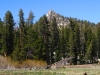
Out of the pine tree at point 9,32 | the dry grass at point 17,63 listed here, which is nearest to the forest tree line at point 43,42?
the pine tree at point 9,32

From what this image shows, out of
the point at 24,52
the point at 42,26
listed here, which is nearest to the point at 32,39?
the point at 24,52

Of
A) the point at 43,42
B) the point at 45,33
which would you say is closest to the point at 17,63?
the point at 43,42

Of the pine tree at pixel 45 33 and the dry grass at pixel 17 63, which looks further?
the pine tree at pixel 45 33

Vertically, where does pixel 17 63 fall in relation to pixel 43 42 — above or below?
below

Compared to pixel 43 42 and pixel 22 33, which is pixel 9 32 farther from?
pixel 43 42

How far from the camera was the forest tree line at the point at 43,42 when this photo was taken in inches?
3324

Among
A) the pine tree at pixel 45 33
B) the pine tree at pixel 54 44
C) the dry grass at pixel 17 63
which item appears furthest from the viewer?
the pine tree at pixel 54 44

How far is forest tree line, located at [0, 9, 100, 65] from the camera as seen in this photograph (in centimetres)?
8444

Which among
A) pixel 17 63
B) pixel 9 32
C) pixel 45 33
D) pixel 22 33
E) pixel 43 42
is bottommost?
pixel 17 63

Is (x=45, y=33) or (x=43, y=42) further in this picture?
(x=45, y=33)

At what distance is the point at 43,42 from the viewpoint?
9044 centimetres

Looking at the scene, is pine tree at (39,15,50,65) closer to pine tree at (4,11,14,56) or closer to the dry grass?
pine tree at (4,11,14,56)

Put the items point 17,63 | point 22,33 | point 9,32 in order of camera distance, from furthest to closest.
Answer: point 22,33
point 9,32
point 17,63

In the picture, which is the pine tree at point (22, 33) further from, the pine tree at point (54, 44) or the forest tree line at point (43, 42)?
the pine tree at point (54, 44)
